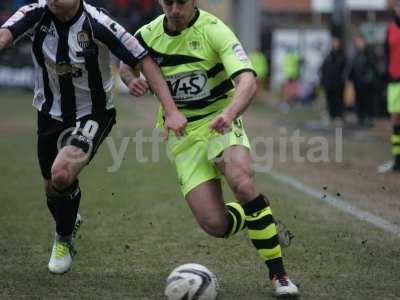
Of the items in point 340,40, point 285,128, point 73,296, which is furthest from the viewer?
point 340,40

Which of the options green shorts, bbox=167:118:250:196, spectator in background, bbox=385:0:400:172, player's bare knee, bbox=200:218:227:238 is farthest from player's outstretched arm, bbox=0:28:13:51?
spectator in background, bbox=385:0:400:172

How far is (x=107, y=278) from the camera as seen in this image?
6.17 m

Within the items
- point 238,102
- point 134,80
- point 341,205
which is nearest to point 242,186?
point 238,102

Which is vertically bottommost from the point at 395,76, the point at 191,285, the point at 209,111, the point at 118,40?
the point at 395,76

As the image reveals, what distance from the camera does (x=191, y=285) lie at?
5434mm

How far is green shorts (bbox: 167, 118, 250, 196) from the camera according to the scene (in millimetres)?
5949

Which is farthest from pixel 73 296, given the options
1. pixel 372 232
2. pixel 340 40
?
pixel 340 40

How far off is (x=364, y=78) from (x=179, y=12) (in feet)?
51.3

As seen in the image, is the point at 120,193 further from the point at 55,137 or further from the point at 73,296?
the point at 73,296

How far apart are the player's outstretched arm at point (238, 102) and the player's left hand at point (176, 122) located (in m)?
0.26

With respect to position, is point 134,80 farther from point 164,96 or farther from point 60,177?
point 60,177

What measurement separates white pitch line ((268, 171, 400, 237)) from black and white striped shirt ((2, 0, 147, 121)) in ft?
8.21

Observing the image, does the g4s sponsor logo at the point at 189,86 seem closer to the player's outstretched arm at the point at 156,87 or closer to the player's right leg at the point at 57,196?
the player's outstretched arm at the point at 156,87

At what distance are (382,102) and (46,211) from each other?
1445cm
